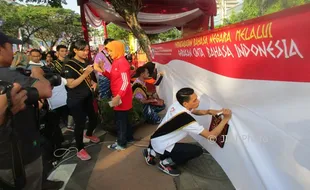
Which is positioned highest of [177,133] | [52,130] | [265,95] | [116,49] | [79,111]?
[116,49]

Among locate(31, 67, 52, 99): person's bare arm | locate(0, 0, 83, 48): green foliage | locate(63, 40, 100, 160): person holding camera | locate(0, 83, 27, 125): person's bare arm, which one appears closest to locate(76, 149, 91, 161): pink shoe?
locate(63, 40, 100, 160): person holding camera

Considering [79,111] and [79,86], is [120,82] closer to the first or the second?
[79,86]

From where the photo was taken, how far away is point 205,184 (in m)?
2.58

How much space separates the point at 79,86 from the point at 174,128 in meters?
1.34

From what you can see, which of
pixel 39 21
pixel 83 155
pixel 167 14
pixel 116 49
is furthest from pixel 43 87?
pixel 39 21

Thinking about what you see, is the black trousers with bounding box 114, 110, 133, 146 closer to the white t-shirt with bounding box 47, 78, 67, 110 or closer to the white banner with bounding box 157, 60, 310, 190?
the white t-shirt with bounding box 47, 78, 67, 110

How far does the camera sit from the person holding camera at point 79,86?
9.84 feet

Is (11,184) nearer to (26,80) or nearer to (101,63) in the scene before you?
(26,80)

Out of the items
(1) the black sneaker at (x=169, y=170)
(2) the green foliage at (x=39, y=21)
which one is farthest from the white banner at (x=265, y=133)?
(2) the green foliage at (x=39, y=21)

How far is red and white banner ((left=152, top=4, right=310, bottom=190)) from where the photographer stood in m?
1.23

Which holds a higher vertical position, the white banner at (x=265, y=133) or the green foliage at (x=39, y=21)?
the green foliage at (x=39, y=21)

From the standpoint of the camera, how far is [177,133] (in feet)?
8.73

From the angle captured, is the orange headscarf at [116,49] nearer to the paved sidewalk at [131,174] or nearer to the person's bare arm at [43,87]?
the paved sidewalk at [131,174]

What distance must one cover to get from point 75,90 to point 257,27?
7.49 ft
